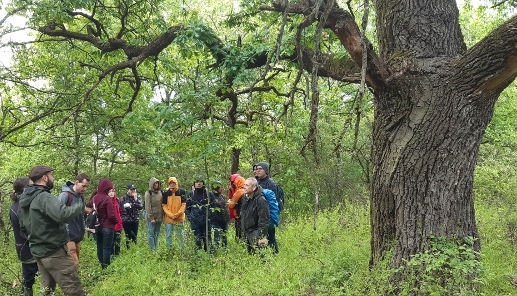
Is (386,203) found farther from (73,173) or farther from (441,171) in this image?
(73,173)

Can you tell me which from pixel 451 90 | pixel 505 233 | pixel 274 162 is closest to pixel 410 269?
pixel 451 90

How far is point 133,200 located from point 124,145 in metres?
4.13

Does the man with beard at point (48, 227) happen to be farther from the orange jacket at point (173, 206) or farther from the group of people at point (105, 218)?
the orange jacket at point (173, 206)

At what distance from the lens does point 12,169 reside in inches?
A: 499

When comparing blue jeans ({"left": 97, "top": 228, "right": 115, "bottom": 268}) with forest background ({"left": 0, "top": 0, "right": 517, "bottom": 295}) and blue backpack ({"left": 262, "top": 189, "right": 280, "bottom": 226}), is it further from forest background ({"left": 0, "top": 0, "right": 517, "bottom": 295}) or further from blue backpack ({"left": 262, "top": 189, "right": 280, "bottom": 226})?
blue backpack ({"left": 262, "top": 189, "right": 280, "bottom": 226})

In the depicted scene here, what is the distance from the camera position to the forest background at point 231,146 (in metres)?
4.11

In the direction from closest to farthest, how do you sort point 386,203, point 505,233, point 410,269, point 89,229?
point 410,269 < point 386,203 < point 505,233 < point 89,229

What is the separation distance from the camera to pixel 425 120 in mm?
4004

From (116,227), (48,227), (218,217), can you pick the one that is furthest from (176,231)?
(48,227)

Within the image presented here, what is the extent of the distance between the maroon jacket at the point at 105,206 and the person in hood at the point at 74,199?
3.79 ft

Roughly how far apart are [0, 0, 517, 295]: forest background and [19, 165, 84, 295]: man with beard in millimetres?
1133

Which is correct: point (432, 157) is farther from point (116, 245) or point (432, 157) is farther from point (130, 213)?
point (130, 213)

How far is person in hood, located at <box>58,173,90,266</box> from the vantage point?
18.4 ft

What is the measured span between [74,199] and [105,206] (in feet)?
5.44
